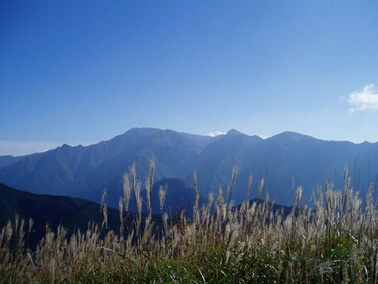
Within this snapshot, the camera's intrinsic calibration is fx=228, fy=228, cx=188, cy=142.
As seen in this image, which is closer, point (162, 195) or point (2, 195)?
point (162, 195)

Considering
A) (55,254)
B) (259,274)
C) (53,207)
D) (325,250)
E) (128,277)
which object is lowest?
(53,207)

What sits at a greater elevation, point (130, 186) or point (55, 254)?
point (130, 186)

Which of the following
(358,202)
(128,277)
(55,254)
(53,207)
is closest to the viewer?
(128,277)

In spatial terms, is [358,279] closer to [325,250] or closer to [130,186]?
[325,250]

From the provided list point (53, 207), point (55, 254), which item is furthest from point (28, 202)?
point (55, 254)

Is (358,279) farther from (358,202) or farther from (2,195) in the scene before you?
(2,195)

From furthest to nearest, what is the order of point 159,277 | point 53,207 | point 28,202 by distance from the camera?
point 28,202
point 53,207
point 159,277

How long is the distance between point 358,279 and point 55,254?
4295 mm

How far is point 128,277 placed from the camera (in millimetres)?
2545

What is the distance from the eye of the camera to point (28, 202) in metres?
77.5

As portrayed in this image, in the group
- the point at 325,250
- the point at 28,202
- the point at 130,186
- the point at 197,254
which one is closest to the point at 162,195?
the point at 130,186

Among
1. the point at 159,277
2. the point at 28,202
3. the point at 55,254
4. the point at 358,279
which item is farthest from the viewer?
the point at 28,202

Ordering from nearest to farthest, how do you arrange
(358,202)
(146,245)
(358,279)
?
(358,279) < (358,202) < (146,245)

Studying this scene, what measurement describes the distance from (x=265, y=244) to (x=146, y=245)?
163 centimetres
